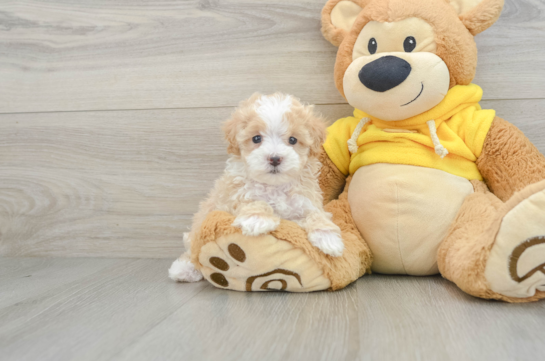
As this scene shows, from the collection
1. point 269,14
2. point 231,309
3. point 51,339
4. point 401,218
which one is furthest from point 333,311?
point 269,14

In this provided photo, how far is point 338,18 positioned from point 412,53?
0.79ft

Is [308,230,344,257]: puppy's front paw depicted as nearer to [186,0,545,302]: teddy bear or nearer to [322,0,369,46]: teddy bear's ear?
[186,0,545,302]: teddy bear

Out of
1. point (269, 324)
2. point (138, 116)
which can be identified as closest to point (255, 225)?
point (269, 324)

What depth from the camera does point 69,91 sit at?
4.24 feet

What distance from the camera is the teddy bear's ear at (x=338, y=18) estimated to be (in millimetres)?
1027

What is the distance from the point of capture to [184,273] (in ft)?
3.28

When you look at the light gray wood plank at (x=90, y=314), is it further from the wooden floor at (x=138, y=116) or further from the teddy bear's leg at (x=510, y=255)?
the teddy bear's leg at (x=510, y=255)

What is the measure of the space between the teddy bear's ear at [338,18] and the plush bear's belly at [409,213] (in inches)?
14.0

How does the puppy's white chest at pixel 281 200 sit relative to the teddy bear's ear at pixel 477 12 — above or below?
below

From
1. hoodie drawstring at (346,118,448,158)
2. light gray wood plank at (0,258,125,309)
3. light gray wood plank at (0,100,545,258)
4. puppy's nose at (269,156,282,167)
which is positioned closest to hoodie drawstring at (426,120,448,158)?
hoodie drawstring at (346,118,448,158)

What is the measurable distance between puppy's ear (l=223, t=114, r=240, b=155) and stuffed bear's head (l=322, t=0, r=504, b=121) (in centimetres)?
28

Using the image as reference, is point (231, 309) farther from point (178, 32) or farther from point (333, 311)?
point (178, 32)

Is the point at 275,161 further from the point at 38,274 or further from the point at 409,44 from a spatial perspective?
the point at 38,274

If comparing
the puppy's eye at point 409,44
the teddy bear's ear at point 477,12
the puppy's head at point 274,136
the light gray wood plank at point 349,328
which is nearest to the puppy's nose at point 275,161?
the puppy's head at point 274,136
